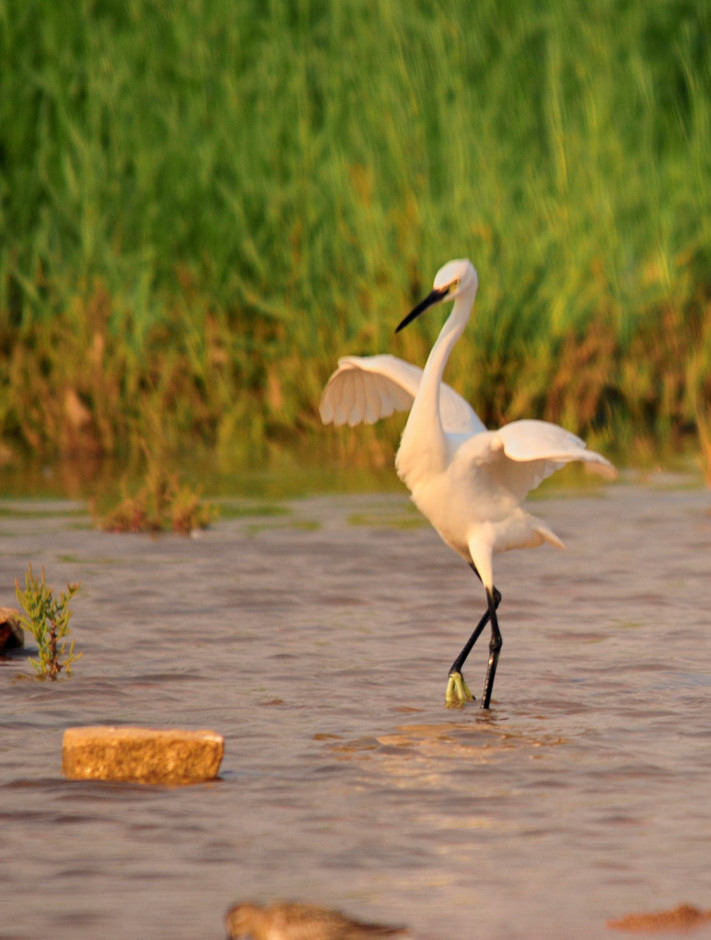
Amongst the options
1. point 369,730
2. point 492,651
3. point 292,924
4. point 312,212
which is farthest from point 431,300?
point 312,212

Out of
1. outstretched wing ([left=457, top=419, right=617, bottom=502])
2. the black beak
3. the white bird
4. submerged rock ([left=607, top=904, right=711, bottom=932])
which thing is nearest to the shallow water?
submerged rock ([left=607, top=904, right=711, bottom=932])

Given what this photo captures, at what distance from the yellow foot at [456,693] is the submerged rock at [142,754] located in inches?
48.3

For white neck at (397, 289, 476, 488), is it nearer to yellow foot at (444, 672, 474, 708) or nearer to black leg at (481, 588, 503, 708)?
black leg at (481, 588, 503, 708)

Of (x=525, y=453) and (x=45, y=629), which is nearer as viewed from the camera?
(x=525, y=453)

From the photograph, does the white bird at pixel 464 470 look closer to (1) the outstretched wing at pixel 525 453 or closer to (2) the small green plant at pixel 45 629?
(1) the outstretched wing at pixel 525 453

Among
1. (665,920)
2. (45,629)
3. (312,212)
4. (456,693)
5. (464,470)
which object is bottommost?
(456,693)

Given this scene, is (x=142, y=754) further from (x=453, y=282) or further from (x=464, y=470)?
(x=453, y=282)

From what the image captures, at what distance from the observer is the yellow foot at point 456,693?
5684 mm

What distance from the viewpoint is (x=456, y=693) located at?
18.8ft

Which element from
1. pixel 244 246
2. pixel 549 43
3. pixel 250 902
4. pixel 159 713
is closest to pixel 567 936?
pixel 250 902

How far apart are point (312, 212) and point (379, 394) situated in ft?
13.3

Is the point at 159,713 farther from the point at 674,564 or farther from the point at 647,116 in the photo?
the point at 647,116

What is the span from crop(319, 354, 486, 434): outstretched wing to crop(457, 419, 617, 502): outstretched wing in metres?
0.36

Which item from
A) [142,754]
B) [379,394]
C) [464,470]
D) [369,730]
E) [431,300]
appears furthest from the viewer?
[379,394]
